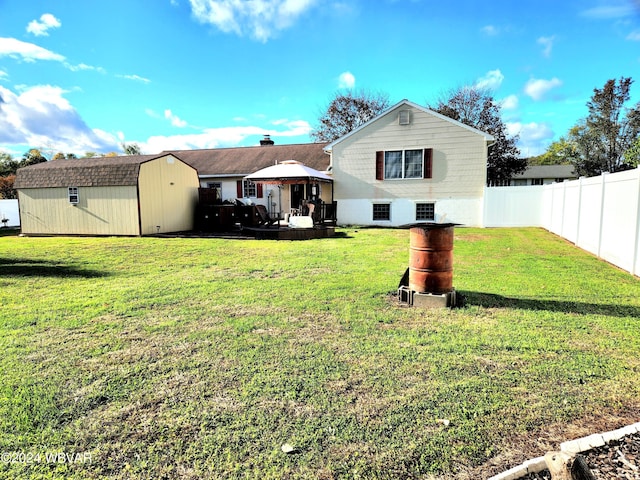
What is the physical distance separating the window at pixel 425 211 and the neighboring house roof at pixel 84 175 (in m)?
11.3

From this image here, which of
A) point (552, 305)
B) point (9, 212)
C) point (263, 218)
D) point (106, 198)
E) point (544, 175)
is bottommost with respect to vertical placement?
point (552, 305)

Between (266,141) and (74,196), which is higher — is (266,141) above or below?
above

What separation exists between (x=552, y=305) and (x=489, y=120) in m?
27.7

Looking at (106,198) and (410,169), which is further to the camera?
(410,169)

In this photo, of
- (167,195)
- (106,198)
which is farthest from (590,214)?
(106,198)

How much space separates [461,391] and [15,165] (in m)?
57.2

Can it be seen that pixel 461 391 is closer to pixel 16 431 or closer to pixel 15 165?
pixel 16 431

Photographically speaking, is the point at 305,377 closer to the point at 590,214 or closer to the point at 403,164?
the point at 590,214

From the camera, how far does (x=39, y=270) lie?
7.37 metres

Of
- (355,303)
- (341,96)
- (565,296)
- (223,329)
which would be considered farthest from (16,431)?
(341,96)

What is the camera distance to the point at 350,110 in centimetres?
3081

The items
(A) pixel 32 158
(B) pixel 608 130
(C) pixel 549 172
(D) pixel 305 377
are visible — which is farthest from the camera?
(A) pixel 32 158

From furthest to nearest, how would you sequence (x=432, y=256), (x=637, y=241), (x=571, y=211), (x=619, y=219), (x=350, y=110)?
1. (x=350, y=110)
2. (x=571, y=211)
3. (x=619, y=219)
4. (x=637, y=241)
5. (x=432, y=256)

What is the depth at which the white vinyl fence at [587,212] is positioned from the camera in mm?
6539
